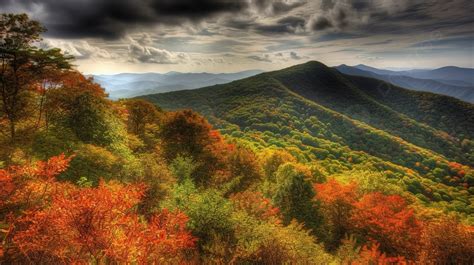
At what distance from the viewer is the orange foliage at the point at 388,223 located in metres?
35.2

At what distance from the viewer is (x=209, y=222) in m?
19.7

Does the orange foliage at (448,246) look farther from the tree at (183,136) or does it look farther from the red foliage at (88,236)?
the tree at (183,136)

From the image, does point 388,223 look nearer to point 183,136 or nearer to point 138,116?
point 183,136

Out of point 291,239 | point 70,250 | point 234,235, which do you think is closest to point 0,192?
point 70,250

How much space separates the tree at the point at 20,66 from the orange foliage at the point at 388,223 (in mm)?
41095

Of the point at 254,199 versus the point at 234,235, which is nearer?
the point at 234,235

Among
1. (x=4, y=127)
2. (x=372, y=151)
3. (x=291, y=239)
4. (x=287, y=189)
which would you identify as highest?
(x=4, y=127)

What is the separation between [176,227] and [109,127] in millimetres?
16723

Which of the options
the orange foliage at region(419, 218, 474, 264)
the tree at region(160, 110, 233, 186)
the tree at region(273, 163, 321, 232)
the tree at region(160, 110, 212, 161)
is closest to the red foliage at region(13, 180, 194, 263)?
the tree at region(273, 163, 321, 232)

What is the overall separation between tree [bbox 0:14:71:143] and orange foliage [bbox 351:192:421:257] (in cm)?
4110

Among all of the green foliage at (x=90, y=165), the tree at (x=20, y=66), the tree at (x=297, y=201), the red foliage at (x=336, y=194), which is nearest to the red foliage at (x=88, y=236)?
the green foliage at (x=90, y=165)

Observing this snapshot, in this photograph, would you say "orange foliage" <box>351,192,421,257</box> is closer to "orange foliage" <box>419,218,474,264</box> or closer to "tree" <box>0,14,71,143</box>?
"orange foliage" <box>419,218,474,264</box>

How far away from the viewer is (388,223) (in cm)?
3625

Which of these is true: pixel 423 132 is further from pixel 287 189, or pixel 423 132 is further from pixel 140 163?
pixel 140 163
